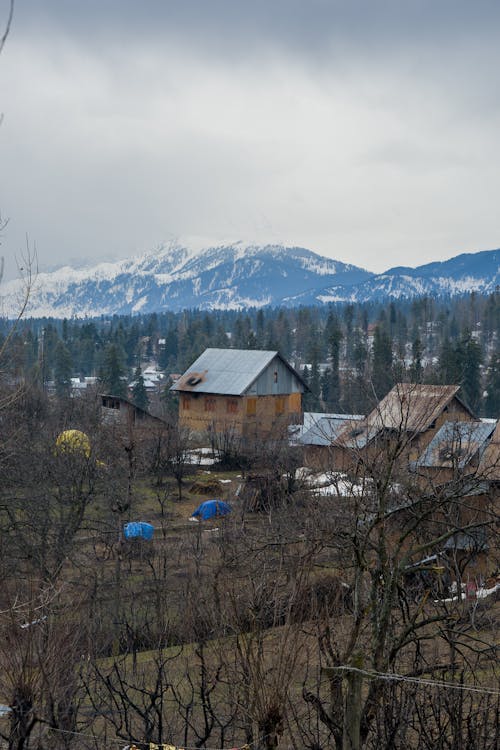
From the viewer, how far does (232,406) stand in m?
50.8

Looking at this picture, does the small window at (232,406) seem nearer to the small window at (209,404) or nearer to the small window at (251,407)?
the small window at (251,407)

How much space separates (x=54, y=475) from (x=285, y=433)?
2266 centimetres

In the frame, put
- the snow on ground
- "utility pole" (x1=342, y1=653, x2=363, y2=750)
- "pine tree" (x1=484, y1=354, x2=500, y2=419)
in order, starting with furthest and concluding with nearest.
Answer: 1. "pine tree" (x1=484, y1=354, x2=500, y2=419)
2. the snow on ground
3. "utility pole" (x1=342, y1=653, x2=363, y2=750)

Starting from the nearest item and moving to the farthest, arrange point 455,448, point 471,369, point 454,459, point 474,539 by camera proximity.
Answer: point 474,539 → point 454,459 → point 455,448 → point 471,369

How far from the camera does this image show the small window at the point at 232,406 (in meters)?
50.7

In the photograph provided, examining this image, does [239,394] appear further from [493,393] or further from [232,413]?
[493,393]

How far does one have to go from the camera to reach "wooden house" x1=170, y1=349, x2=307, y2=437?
1977 inches

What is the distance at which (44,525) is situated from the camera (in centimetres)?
1927

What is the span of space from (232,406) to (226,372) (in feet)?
9.31

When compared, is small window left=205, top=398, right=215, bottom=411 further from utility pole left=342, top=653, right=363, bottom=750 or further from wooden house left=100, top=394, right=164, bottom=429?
utility pole left=342, top=653, right=363, bottom=750

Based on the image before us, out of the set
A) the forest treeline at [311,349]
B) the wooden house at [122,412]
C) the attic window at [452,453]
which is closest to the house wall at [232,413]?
the wooden house at [122,412]

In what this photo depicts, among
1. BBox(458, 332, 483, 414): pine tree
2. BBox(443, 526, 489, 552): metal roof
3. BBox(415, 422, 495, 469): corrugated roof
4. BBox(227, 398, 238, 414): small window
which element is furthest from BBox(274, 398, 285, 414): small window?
BBox(443, 526, 489, 552): metal roof

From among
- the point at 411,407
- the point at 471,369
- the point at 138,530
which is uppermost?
the point at 411,407

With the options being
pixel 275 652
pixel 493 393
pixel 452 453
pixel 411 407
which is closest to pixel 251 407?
pixel 493 393
